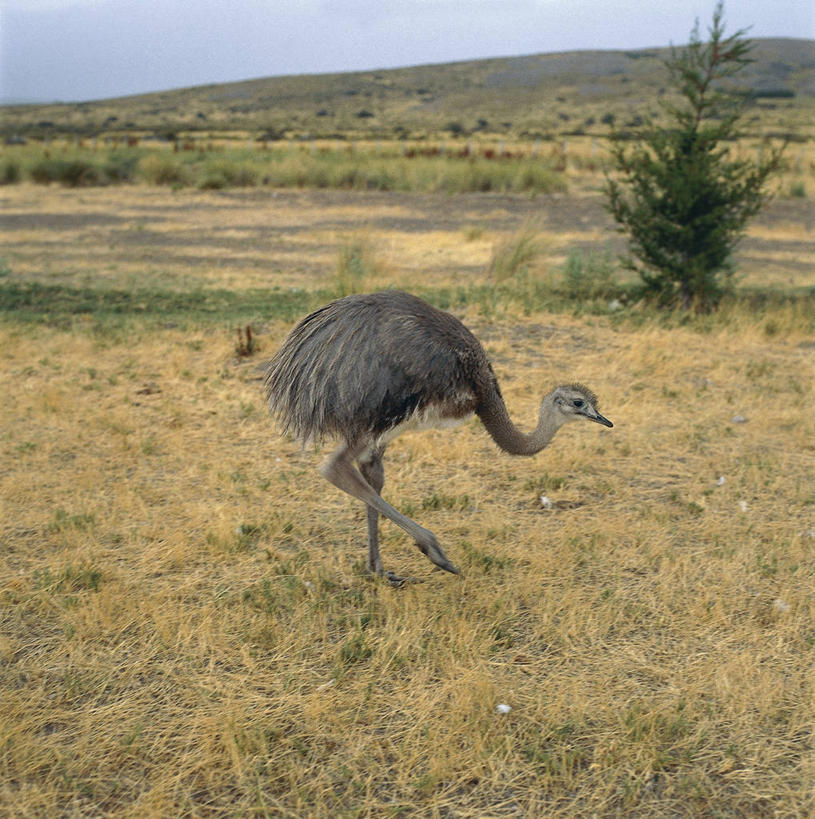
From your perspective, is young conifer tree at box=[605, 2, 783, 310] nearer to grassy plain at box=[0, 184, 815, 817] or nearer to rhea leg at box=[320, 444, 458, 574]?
grassy plain at box=[0, 184, 815, 817]

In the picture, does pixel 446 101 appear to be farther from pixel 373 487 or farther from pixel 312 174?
pixel 373 487

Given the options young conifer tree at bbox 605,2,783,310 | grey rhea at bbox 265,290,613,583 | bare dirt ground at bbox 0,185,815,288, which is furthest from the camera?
bare dirt ground at bbox 0,185,815,288

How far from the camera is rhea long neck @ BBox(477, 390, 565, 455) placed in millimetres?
4945

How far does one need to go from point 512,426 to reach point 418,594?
1.08 m

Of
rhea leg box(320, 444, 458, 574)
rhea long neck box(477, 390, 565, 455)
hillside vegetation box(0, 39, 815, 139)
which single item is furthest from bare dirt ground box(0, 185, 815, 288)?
hillside vegetation box(0, 39, 815, 139)

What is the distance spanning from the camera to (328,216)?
19594mm

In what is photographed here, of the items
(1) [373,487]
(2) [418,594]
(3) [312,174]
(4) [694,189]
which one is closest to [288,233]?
(3) [312,174]

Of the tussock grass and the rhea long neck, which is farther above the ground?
the tussock grass

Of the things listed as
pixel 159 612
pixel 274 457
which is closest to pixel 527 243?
pixel 274 457

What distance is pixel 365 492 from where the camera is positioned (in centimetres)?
469

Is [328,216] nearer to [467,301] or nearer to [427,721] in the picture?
[467,301]

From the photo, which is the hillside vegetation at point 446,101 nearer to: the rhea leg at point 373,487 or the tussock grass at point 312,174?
the tussock grass at point 312,174

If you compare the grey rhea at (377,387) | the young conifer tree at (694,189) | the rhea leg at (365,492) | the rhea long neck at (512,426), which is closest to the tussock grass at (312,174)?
the young conifer tree at (694,189)

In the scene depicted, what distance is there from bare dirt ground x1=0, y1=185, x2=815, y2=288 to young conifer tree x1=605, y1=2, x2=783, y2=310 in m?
2.40
